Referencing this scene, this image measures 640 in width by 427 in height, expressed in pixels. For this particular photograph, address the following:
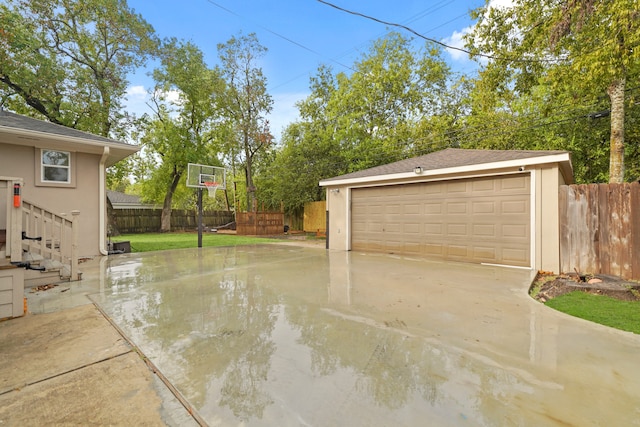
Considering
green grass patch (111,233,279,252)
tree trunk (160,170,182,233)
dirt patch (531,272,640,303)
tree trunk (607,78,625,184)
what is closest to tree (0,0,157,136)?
tree trunk (160,170,182,233)

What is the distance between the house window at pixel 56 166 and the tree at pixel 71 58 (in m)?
7.02

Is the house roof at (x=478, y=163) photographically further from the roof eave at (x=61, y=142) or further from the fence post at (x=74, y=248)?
the fence post at (x=74, y=248)

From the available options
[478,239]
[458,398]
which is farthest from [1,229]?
[478,239]

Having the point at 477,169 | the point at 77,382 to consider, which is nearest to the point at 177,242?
the point at 77,382

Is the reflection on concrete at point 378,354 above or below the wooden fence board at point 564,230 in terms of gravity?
below

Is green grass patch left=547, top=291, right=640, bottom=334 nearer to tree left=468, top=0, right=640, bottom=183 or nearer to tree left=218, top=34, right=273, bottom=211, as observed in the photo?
tree left=468, top=0, right=640, bottom=183

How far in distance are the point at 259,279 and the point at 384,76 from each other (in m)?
17.4

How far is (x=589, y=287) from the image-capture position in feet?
14.7

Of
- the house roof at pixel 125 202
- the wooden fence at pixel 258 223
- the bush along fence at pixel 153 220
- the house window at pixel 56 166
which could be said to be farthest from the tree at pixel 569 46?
the house roof at pixel 125 202

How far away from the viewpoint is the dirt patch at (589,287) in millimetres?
4219

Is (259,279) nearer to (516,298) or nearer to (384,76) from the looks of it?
(516,298)

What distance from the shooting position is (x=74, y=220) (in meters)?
5.18

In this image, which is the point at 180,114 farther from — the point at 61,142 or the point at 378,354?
the point at 378,354

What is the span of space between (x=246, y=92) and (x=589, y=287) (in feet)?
60.3
